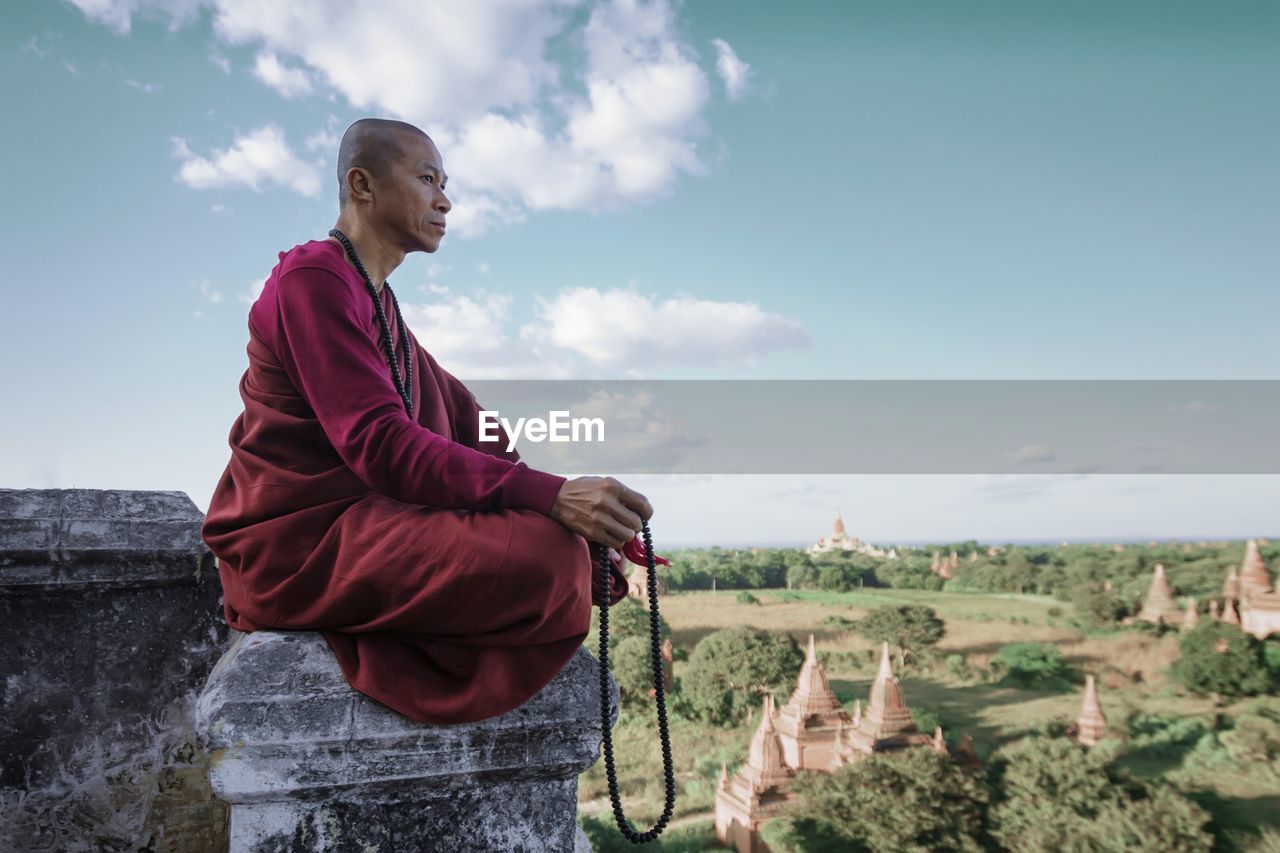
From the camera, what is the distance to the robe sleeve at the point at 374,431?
154cm

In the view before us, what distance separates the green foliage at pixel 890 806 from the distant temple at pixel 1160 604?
10.5m

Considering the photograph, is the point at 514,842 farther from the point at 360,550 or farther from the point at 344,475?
the point at 344,475

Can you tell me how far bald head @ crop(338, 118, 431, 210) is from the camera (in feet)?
6.48

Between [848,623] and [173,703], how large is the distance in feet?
107

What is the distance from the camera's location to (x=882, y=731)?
23203 mm

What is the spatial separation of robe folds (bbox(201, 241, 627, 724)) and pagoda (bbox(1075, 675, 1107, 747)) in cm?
2769

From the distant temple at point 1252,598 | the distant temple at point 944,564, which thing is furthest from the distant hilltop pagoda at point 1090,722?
the distant temple at point 944,564

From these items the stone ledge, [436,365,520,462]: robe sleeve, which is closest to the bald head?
[436,365,520,462]: robe sleeve

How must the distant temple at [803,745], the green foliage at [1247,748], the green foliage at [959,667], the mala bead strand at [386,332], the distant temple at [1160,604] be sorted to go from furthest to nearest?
1. the green foliage at [959,667]
2. the distant temple at [1160,604]
3. the distant temple at [803,745]
4. the green foliage at [1247,748]
5. the mala bead strand at [386,332]

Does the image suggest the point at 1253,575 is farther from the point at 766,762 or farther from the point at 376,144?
the point at 376,144

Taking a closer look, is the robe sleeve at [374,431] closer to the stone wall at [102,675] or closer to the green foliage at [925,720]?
the stone wall at [102,675]

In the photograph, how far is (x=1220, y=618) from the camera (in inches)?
1029

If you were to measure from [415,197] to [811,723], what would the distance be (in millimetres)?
24201

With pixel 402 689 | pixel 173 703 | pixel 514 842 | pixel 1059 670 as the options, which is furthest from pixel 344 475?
pixel 1059 670
